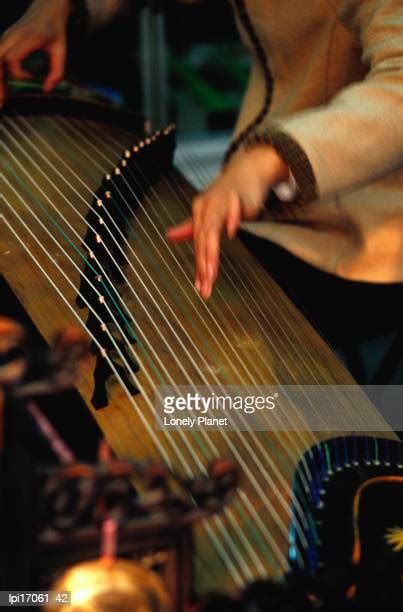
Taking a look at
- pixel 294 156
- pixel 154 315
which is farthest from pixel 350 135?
pixel 154 315

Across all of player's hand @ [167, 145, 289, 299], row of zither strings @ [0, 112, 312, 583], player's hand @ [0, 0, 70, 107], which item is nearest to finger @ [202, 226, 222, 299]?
player's hand @ [167, 145, 289, 299]

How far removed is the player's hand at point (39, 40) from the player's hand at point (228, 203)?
851 millimetres

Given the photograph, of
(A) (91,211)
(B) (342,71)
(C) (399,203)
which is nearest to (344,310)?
(C) (399,203)

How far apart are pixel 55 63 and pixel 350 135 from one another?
3.17 ft

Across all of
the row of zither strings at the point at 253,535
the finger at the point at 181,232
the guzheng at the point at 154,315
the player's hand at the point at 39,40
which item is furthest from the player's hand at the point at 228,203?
the player's hand at the point at 39,40

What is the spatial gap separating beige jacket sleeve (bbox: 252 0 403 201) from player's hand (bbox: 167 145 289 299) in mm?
Result: 32

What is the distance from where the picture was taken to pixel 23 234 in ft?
4.81

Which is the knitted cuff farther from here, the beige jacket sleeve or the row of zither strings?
the row of zither strings

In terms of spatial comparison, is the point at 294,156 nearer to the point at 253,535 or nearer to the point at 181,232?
the point at 181,232

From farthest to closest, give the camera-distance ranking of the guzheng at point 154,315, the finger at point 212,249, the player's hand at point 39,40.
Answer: the player's hand at point 39,40
the finger at point 212,249
the guzheng at point 154,315

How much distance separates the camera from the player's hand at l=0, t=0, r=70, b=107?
1.89 m

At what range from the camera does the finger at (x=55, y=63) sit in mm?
1950

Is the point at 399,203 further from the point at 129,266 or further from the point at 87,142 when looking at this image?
the point at 87,142

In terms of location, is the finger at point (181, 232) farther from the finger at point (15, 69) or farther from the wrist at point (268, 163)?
the finger at point (15, 69)
